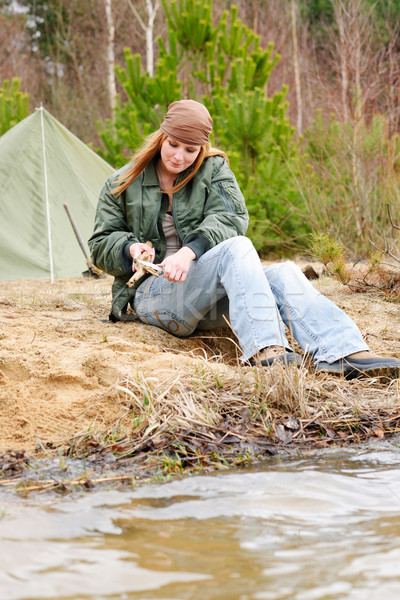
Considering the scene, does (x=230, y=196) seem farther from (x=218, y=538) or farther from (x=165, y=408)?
(x=218, y=538)

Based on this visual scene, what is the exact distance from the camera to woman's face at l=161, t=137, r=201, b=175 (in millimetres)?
2863

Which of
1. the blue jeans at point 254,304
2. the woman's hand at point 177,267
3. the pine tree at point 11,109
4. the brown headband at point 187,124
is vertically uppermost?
the pine tree at point 11,109

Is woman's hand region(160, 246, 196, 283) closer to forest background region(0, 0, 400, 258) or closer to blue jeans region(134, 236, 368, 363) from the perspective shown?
blue jeans region(134, 236, 368, 363)

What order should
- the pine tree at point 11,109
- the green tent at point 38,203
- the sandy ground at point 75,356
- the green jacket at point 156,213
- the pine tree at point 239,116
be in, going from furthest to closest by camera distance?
the pine tree at point 11,109
the pine tree at point 239,116
the green tent at point 38,203
the green jacket at point 156,213
the sandy ground at point 75,356

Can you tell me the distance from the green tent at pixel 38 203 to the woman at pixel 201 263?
2.72 metres

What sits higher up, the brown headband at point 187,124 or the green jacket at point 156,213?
the brown headband at point 187,124

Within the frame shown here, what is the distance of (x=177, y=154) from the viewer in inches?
113

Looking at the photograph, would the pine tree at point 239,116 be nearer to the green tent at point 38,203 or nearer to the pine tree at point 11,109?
the green tent at point 38,203

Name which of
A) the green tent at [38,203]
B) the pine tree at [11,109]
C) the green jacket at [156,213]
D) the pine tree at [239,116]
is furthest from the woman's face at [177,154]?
the pine tree at [11,109]

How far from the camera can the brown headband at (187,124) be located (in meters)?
2.78

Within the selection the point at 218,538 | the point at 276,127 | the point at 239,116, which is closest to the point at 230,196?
the point at 218,538

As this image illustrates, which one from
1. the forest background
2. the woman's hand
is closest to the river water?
the woman's hand

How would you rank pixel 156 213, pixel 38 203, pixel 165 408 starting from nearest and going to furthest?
pixel 165 408 < pixel 156 213 < pixel 38 203

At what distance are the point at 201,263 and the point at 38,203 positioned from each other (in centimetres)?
334
